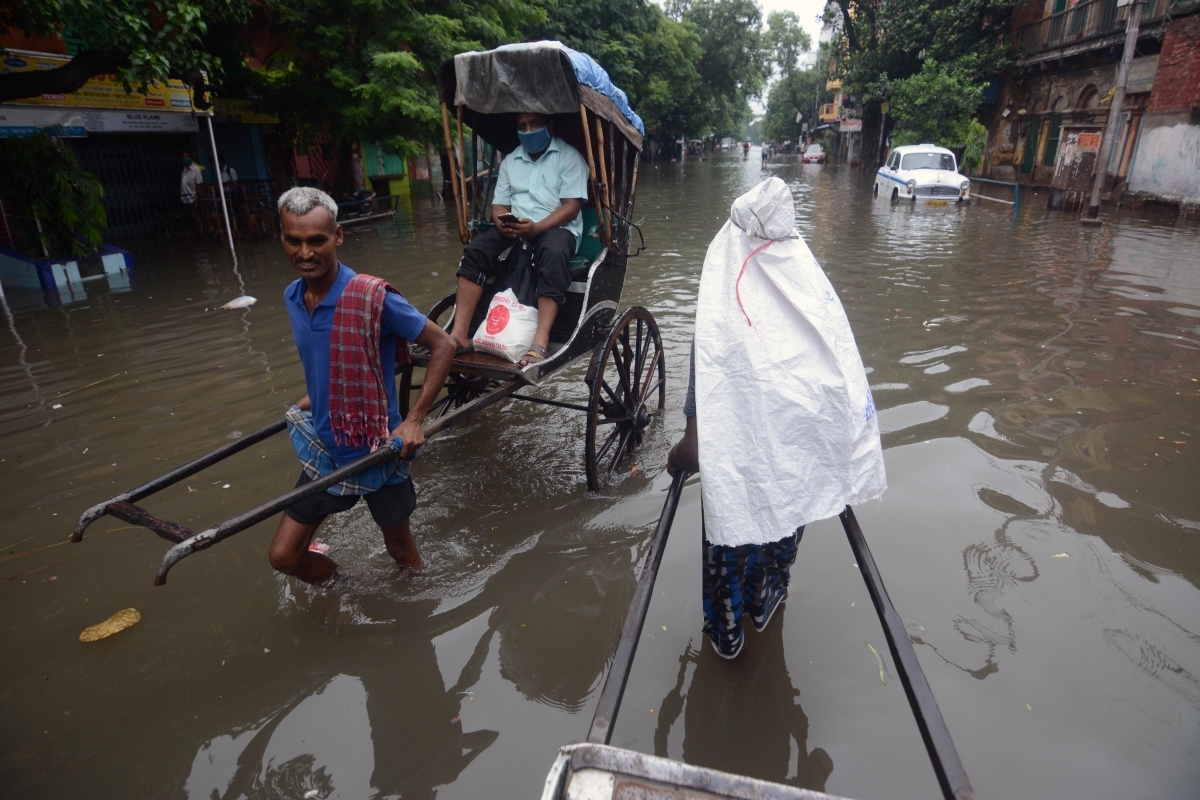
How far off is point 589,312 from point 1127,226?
13619 millimetres

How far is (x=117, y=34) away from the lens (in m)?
6.94

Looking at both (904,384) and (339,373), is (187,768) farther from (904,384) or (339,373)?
(904,384)

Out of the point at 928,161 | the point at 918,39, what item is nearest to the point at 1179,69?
the point at 928,161

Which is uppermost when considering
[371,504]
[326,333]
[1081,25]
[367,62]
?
[1081,25]

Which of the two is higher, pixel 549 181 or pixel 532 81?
pixel 532 81

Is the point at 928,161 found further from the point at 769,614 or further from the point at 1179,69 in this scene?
the point at 769,614

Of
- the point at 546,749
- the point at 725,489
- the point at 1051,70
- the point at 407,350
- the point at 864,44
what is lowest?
the point at 546,749

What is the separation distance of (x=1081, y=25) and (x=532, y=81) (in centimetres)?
2267

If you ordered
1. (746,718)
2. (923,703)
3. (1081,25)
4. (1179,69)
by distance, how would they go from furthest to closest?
(1081,25) → (1179,69) → (746,718) → (923,703)

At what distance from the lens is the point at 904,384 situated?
18.1 ft

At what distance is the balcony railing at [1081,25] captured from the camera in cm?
1650

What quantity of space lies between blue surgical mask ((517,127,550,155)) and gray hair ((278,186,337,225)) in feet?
6.49

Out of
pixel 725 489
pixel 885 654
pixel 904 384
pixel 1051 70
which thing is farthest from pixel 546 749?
pixel 1051 70

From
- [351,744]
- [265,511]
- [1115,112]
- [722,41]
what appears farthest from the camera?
[722,41]
